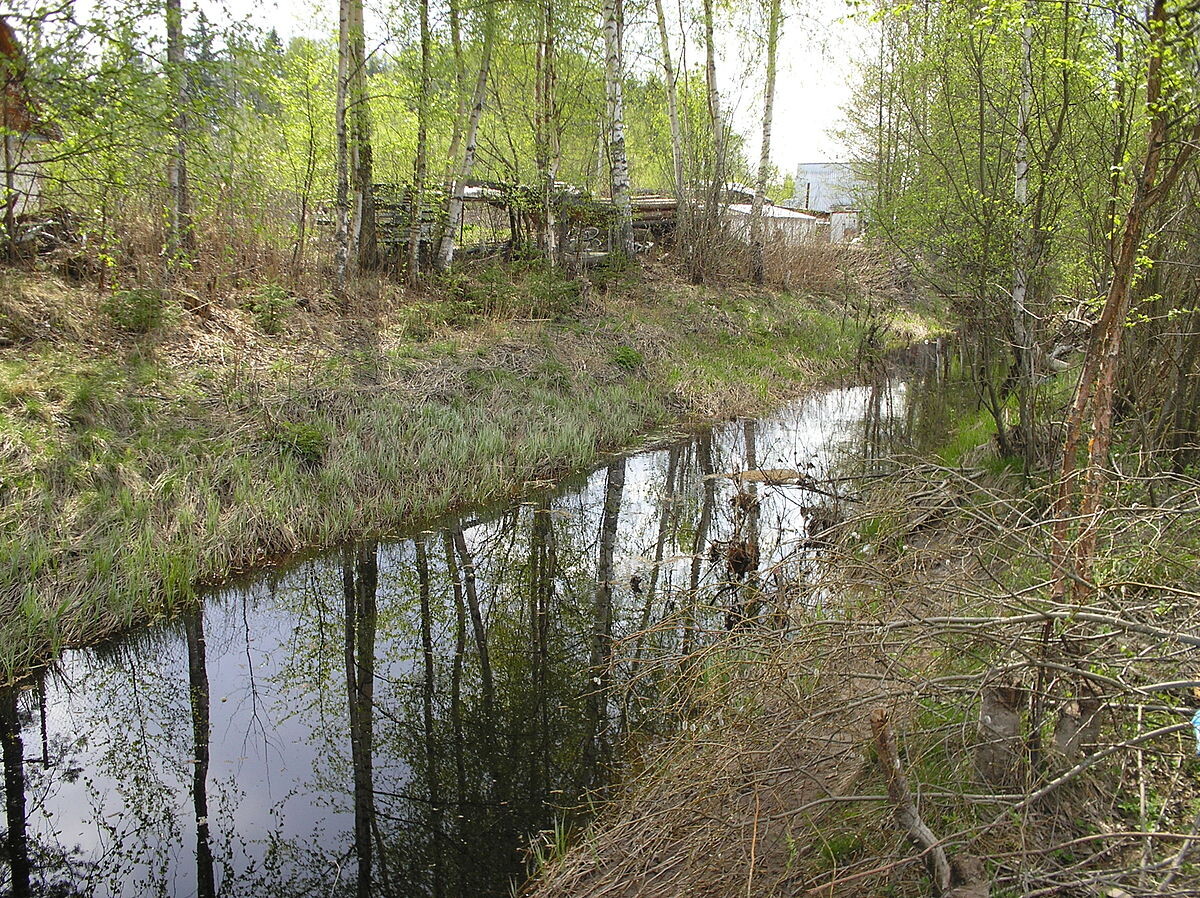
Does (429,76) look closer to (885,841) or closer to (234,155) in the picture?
(234,155)

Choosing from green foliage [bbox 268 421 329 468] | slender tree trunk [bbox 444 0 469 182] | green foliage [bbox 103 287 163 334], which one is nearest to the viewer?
green foliage [bbox 268 421 329 468]

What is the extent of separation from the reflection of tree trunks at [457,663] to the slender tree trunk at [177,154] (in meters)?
4.07

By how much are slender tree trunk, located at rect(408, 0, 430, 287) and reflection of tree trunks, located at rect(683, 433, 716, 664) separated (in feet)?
16.4

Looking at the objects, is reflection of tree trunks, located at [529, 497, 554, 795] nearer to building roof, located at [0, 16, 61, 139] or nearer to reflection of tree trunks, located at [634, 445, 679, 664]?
reflection of tree trunks, located at [634, 445, 679, 664]

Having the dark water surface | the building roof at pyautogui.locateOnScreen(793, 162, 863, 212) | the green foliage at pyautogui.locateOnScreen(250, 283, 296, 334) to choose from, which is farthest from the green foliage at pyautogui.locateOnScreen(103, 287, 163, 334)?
the building roof at pyautogui.locateOnScreen(793, 162, 863, 212)

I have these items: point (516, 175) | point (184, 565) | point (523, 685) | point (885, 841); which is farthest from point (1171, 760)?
point (516, 175)

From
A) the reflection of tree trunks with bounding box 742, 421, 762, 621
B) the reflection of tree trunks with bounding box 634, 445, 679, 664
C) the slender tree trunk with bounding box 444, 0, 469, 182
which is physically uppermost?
the slender tree trunk with bounding box 444, 0, 469, 182

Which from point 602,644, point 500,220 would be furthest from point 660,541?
point 500,220

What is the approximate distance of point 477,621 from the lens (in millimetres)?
6535

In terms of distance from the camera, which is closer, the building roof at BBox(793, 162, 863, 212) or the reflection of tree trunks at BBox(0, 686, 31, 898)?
the reflection of tree trunks at BBox(0, 686, 31, 898)

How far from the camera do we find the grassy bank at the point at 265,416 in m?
6.17

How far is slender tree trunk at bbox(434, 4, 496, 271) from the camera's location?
12.1 metres

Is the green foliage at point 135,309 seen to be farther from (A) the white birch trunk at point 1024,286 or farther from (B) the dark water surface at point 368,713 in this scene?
(A) the white birch trunk at point 1024,286

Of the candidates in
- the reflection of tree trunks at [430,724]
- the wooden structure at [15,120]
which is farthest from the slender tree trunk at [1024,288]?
the wooden structure at [15,120]
